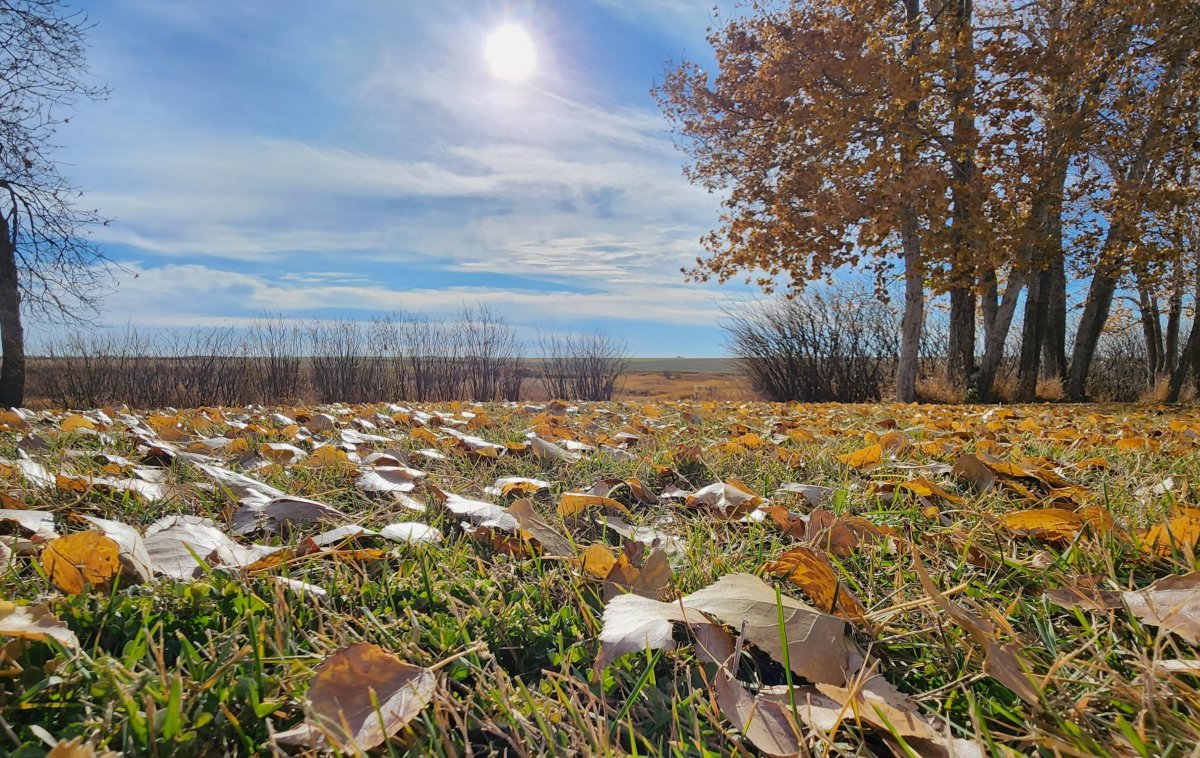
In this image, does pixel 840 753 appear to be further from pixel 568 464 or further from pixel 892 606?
pixel 568 464

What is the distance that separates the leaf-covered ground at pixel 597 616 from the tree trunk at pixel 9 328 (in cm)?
1218

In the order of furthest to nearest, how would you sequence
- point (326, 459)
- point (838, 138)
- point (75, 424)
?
point (838, 138)
point (75, 424)
point (326, 459)

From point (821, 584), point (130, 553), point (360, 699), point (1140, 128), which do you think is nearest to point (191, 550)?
point (130, 553)

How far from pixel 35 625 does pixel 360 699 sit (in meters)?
0.41

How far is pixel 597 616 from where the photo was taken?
0.96m

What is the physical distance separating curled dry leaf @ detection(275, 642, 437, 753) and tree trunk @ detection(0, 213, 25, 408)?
535 inches

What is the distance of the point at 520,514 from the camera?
1.29 m

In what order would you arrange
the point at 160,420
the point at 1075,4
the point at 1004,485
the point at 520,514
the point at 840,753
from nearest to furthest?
the point at 840,753, the point at 520,514, the point at 1004,485, the point at 160,420, the point at 1075,4

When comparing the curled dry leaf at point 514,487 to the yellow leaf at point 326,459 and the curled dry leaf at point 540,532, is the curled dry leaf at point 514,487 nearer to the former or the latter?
the curled dry leaf at point 540,532

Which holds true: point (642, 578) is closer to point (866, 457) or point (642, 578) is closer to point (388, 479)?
point (388, 479)

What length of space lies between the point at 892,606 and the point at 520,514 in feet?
2.36

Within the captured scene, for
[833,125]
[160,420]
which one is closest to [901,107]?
[833,125]

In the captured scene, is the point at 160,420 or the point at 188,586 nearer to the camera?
the point at 188,586

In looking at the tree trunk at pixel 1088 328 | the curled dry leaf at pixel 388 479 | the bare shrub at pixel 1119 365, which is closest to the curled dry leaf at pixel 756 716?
the curled dry leaf at pixel 388 479
